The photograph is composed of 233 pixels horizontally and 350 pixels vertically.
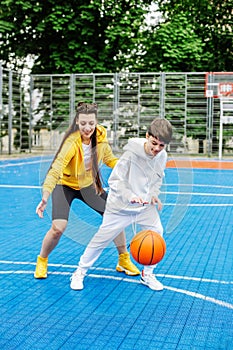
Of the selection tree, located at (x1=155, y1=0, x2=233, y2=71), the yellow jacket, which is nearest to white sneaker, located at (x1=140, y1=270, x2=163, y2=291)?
the yellow jacket

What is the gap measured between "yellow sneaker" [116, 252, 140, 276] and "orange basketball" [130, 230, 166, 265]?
584mm

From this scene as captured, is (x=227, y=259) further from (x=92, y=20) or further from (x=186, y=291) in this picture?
(x=92, y=20)

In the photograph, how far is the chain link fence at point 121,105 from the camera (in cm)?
1892

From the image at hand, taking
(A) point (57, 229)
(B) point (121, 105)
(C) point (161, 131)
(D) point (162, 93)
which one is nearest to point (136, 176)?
(C) point (161, 131)

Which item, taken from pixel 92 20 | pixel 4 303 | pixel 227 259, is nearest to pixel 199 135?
pixel 92 20

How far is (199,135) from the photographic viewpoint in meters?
19.3

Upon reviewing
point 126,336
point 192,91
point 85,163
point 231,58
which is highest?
point 231,58

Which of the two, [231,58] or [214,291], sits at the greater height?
[231,58]

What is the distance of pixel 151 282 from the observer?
4.36m

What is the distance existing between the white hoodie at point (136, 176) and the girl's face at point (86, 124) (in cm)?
31

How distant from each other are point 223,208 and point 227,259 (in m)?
2.99

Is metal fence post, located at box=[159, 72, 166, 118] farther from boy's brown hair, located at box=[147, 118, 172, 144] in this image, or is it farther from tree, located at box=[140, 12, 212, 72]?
boy's brown hair, located at box=[147, 118, 172, 144]

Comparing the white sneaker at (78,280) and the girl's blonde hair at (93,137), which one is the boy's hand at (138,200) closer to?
the girl's blonde hair at (93,137)

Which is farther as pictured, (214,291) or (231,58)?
(231,58)
